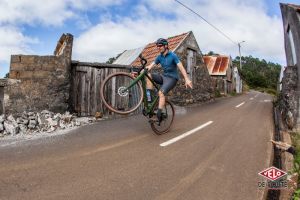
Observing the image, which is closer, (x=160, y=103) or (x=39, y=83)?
(x=160, y=103)

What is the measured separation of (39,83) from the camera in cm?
915

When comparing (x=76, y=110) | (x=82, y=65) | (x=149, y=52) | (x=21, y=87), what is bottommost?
(x=76, y=110)

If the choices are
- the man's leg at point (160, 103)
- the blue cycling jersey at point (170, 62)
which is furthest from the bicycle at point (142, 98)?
the blue cycling jersey at point (170, 62)

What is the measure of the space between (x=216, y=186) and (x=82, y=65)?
7.78 m

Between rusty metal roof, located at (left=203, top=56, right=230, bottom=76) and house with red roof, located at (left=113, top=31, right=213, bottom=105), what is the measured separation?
1860cm

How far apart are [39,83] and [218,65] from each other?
3330cm

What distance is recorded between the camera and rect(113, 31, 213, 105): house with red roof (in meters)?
16.5

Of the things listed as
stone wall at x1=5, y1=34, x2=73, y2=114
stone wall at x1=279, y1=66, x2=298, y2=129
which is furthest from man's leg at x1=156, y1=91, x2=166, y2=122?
stone wall at x1=279, y1=66, x2=298, y2=129

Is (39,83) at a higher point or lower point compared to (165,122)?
higher

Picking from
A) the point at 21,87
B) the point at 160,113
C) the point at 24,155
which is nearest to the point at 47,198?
the point at 24,155

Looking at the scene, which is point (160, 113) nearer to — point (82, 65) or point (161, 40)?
point (161, 40)

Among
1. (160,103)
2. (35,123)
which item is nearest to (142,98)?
(160,103)

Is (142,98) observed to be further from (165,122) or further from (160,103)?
(165,122)

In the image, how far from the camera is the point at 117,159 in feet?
16.8
